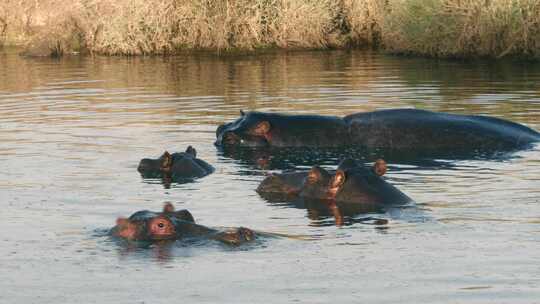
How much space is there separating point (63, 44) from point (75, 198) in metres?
26.2

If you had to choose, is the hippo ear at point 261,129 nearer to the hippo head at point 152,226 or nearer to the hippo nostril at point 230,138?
the hippo nostril at point 230,138

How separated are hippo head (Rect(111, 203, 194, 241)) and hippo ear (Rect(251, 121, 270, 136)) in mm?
6382

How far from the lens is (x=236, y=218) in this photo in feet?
35.9

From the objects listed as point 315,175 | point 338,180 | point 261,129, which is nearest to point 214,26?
point 261,129

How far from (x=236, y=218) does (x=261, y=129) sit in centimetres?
529

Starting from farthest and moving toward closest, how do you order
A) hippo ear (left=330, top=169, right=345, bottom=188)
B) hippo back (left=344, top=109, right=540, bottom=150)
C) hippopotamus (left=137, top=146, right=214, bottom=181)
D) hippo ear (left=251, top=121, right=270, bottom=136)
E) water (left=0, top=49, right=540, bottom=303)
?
hippo ear (left=251, top=121, right=270, bottom=136) → hippo back (left=344, top=109, right=540, bottom=150) → hippopotamus (left=137, top=146, right=214, bottom=181) → hippo ear (left=330, top=169, right=345, bottom=188) → water (left=0, top=49, right=540, bottom=303)

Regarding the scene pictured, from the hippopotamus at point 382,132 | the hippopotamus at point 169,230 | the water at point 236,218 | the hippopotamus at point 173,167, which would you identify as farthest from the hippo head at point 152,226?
the hippopotamus at point 382,132

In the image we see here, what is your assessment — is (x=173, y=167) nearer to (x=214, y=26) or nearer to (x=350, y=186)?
(x=350, y=186)

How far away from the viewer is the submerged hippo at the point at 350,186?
37.2ft

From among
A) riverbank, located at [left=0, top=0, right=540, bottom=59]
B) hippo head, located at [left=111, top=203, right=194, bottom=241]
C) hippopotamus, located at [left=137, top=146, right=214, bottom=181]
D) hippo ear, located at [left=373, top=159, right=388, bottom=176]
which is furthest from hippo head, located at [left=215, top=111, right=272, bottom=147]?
riverbank, located at [left=0, top=0, right=540, bottom=59]

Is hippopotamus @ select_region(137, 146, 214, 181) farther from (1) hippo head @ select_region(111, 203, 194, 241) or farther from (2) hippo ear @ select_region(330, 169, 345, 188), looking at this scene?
(1) hippo head @ select_region(111, 203, 194, 241)

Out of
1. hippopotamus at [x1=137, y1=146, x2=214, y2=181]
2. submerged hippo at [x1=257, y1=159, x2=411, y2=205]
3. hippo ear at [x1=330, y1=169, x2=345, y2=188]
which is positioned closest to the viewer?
submerged hippo at [x1=257, y1=159, x2=411, y2=205]

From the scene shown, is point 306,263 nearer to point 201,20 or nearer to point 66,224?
point 66,224

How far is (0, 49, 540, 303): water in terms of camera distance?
8.46 metres
